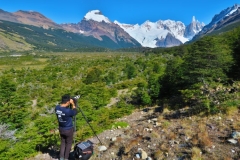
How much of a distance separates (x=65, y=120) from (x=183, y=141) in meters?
5.00

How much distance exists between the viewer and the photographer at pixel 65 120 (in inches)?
307

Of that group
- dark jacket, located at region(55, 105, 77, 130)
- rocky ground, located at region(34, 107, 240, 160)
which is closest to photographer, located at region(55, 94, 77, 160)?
dark jacket, located at region(55, 105, 77, 130)

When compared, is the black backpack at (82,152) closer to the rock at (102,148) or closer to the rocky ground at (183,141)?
the rocky ground at (183,141)

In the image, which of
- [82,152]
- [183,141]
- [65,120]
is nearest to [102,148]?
[82,152]

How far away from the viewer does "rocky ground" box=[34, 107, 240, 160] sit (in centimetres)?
784

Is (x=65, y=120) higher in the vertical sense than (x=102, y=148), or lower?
higher

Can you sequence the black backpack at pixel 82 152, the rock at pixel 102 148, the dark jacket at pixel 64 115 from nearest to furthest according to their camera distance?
the dark jacket at pixel 64 115
the black backpack at pixel 82 152
the rock at pixel 102 148

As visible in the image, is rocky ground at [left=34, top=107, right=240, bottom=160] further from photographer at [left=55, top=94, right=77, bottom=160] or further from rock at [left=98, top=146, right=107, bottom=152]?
photographer at [left=55, top=94, right=77, bottom=160]

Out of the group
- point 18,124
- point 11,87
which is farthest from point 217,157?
point 11,87

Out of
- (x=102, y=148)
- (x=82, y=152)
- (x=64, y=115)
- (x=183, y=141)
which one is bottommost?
(x=102, y=148)

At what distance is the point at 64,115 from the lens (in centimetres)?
780

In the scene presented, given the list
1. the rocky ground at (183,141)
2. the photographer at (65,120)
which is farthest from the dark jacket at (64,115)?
the rocky ground at (183,141)

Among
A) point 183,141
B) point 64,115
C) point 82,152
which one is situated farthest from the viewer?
point 183,141

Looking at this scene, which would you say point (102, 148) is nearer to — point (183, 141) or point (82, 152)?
point (82, 152)
